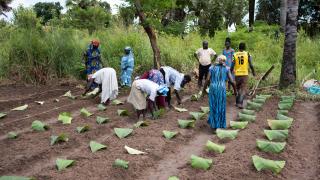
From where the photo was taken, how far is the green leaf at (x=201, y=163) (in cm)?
601

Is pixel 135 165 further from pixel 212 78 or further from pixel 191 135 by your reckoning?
pixel 212 78

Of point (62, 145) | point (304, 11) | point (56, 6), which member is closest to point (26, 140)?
point (62, 145)

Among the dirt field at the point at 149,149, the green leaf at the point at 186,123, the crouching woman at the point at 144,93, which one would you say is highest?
the crouching woman at the point at 144,93

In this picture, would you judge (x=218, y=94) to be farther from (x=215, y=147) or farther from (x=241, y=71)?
(x=241, y=71)

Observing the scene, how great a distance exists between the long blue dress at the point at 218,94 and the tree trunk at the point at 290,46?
473 centimetres

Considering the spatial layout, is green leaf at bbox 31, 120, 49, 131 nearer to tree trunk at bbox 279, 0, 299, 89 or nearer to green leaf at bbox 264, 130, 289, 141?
green leaf at bbox 264, 130, 289, 141

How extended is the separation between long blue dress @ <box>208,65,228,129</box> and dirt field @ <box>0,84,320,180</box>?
34 cm

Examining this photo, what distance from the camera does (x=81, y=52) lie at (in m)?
14.6

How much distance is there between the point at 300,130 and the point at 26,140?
5.09 meters

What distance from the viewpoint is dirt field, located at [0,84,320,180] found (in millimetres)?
5902

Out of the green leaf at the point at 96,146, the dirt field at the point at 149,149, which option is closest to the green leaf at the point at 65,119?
the dirt field at the point at 149,149

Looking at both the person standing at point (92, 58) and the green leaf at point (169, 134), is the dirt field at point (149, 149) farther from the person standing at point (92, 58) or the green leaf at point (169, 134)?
the person standing at point (92, 58)

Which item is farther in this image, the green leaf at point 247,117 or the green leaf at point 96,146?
the green leaf at point 247,117

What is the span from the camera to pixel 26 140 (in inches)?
298
